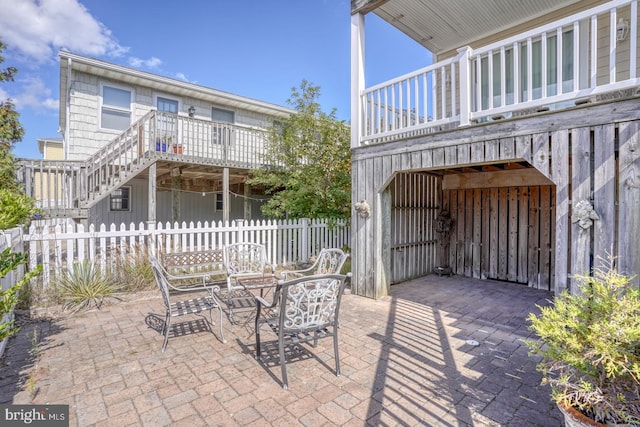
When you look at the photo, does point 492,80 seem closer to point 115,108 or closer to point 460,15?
point 460,15

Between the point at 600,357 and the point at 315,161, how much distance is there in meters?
6.82

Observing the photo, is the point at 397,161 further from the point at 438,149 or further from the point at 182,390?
the point at 182,390

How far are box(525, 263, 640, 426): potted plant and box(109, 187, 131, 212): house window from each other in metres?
13.4

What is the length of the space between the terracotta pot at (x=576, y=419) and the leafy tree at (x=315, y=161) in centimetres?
622

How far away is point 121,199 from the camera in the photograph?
12.1m

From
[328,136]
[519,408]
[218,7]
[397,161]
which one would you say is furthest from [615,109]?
[218,7]

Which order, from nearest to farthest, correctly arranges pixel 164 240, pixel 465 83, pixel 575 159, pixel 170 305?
pixel 575 159 → pixel 170 305 → pixel 465 83 → pixel 164 240

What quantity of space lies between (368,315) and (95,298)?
4.42 m

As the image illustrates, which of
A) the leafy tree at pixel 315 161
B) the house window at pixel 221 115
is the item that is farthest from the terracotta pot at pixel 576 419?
the house window at pixel 221 115

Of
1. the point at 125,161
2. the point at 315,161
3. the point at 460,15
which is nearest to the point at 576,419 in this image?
the point at 460,15

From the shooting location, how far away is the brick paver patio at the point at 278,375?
2.48m

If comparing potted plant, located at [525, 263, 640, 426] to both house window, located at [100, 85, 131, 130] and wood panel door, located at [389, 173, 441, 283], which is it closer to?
wood panel door, located at [389, 173, 441, 283]

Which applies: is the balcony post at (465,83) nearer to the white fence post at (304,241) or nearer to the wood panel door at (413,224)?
the wood panel door at (413,224)

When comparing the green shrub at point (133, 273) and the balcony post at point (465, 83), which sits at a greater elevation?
the balcony post at point (465, 83)
